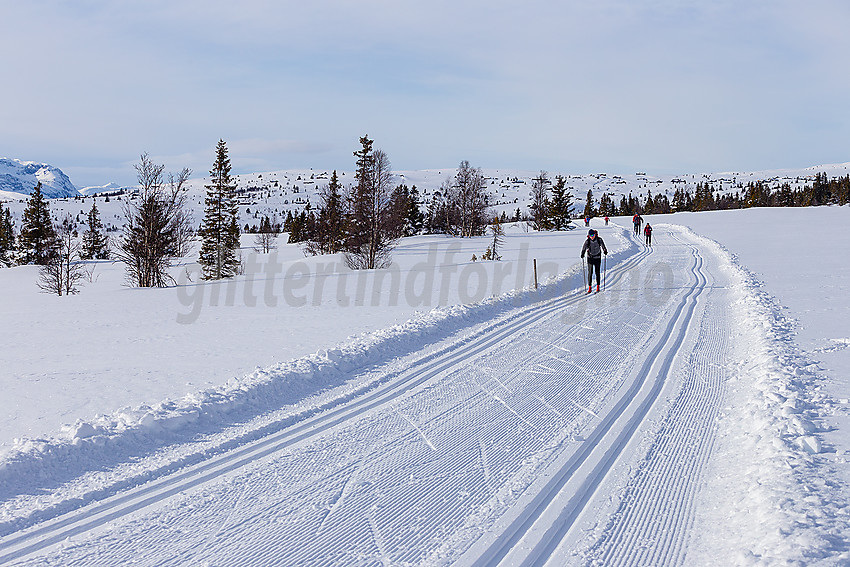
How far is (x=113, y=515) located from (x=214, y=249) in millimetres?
43059

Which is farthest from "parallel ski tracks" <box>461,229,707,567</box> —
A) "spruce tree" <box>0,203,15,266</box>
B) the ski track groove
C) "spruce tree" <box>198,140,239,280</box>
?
"spruce tree" <box>0,203,15,266</box>

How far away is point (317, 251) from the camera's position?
191ft

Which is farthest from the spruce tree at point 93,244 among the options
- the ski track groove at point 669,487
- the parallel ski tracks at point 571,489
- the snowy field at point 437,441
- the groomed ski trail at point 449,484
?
the ski track groove at point 669,487

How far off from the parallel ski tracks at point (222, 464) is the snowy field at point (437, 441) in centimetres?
2

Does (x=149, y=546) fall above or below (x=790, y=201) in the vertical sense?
below

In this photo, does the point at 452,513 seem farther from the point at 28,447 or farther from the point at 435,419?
the point at 28,447

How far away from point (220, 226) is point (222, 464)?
1734 inches

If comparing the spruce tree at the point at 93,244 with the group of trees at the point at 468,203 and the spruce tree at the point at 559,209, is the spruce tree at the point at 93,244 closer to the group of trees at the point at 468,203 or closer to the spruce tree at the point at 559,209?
the group of trees at the point at 468,203

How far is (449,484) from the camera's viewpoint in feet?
15.5

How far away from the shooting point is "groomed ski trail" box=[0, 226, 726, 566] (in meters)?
3.79

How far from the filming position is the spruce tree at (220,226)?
42.6 meters

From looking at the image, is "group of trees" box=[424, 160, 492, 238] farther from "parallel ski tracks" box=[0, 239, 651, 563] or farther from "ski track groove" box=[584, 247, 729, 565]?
"ski track groove" box=[584, 247, 729, 565]

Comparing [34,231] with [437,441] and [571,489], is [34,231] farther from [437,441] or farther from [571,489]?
[571,489]

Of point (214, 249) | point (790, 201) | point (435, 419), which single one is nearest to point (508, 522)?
point (435, 419)
